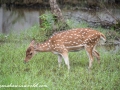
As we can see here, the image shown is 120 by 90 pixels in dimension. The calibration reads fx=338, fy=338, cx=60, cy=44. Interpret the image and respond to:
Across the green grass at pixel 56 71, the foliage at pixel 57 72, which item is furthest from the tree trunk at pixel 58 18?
the foliage at pixel 57 72

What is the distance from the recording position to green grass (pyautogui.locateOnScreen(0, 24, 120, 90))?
22.9 feet

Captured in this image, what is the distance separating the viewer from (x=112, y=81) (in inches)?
286

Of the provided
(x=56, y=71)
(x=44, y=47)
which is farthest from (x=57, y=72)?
(x=44, y=47)

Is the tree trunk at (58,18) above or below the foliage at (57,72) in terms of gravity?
below

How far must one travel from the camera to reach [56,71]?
8.07 meters

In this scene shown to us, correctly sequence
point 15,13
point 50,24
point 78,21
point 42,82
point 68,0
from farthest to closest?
point 68,0
point 15,13
point 78,21
point 50,24
point 42,82

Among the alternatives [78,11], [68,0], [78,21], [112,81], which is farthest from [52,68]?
[68,0]

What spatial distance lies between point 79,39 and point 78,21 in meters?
5.52

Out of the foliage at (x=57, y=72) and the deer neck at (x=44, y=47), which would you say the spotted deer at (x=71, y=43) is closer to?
the deer neck at (x=44, y=47)

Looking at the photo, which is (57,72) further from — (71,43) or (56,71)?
(71,43)

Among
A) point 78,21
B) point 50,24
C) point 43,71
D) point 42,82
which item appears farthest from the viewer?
point 78,21

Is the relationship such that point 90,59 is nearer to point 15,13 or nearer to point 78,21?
point 78,21

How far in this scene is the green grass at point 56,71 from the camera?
6.97 metres

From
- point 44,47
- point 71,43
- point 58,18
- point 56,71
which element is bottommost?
point 58,18
